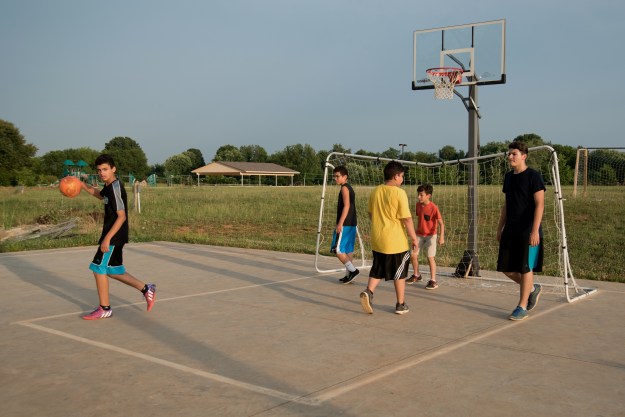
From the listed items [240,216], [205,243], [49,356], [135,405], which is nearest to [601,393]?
[135,405]

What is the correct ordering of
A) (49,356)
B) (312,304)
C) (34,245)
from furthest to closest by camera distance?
1. (34,245)
2. (312,304)
3. (49,356)

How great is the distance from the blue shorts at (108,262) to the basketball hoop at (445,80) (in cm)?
632

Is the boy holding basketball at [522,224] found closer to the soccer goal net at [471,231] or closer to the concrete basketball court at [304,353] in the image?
the concrete basketball court at [304,353]

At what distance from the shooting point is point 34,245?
48.5ft

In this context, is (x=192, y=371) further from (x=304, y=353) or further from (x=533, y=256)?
(x=533, y=256)

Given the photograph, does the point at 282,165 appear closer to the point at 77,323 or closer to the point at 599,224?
the point at 599,224

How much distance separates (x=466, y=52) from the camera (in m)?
10.8

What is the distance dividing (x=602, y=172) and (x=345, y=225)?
2004 centimetres

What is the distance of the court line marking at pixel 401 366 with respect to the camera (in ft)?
14.4

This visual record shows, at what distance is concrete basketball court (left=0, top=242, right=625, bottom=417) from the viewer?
4207 mm

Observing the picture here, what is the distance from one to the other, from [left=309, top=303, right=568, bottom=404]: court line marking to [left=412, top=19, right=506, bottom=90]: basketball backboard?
204 inches

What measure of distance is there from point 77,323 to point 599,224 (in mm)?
18704

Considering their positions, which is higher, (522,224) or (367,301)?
(522,224)

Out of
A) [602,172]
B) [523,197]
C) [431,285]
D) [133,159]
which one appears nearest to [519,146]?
[523,197]
